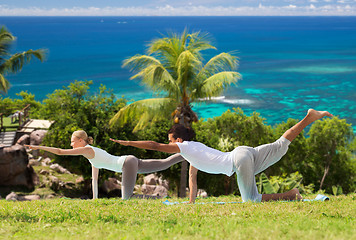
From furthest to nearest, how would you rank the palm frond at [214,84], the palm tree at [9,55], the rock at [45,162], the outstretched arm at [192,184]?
the rock at [45,162] → the palm tree at [9,55] → the palm frond at [214,84] → the outstretched arm at [192,184]

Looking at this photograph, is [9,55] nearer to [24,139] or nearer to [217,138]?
[24,139]

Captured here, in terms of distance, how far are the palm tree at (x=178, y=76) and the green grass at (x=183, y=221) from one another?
11.0 metres

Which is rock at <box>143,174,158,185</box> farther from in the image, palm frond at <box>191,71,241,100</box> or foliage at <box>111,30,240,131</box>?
palm frond at <box>191,71,241,100</box>

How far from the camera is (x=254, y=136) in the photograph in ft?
93.9

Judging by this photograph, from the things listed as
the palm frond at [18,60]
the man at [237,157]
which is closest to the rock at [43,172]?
the palm frond at [18,60]

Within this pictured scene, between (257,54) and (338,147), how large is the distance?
429 feet

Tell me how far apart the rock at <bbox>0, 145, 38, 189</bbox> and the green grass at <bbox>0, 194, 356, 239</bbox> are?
15482 mm

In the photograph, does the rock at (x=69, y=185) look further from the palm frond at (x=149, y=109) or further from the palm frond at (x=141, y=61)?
the palm frond at (x=141, y=61)

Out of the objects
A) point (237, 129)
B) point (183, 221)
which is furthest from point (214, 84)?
point (183, 221)

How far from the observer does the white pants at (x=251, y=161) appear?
7.96 m

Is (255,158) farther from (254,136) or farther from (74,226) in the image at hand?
(254,136)

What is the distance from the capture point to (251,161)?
7996 mm

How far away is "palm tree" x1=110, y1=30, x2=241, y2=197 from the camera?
1853cm

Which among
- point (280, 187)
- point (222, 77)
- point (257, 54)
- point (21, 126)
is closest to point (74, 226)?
point (280, 187)
